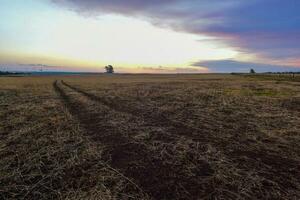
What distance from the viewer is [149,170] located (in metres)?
6.62

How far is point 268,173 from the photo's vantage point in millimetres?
6469

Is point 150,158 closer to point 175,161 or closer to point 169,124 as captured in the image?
point 175,161

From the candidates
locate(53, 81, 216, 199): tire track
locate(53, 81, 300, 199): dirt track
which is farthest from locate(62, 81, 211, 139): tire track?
locate(53, 81, 216, 199): tire track

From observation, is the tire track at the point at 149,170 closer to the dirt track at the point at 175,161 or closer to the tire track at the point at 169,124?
the dirt track at the point at 175,161

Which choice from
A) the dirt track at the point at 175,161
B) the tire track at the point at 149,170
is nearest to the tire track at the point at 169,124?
the dirt track at the point at 175,161

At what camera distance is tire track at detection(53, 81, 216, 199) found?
5.51m

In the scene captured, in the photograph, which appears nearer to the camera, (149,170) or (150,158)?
(149,170)

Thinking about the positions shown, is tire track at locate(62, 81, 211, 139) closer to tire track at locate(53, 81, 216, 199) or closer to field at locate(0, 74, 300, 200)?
field at locate(0, 74, 300, 200)

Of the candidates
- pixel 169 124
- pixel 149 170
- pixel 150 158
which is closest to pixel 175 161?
pixel 150 158

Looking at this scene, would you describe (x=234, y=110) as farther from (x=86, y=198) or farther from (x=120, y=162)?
(x=86, y=198)

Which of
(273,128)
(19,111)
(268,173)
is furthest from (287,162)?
(19,111)

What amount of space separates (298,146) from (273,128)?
8.69ft

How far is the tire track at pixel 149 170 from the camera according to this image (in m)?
5.51

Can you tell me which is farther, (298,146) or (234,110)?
(234,110)
